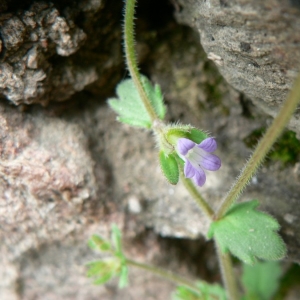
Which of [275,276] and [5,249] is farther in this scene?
[275,276]

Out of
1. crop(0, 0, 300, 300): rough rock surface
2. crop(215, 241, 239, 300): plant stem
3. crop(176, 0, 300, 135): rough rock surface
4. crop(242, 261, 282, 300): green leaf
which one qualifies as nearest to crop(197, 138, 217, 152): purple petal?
crop(176, 0, 300, 135): rough rock surface

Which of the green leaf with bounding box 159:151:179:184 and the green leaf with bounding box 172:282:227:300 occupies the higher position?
the green leaf with bounding box 159:151:179:184

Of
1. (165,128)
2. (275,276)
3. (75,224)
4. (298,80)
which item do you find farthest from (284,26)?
(275,276)

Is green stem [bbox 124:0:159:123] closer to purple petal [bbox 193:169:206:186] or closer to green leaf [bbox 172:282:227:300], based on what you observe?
purple petal [bbox 193:169:206:186]

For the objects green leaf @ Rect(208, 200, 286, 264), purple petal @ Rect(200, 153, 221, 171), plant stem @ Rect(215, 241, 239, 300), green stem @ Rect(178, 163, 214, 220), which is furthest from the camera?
plant stem @ Rect(215, 241, 239, 300)

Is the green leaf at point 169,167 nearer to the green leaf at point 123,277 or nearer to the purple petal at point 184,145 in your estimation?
the purple petal at point 184,145

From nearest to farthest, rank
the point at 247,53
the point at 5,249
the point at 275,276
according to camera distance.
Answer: the point at 247,53 < the point at 5,249 < the point at 275,276

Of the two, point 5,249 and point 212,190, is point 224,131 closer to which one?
point 212,190
